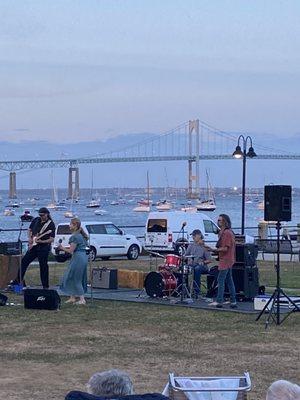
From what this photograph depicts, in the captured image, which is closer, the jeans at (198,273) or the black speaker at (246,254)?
the black speaker at (246,254)

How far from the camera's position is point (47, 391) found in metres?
9.12

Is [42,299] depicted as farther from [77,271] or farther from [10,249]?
[10,249]

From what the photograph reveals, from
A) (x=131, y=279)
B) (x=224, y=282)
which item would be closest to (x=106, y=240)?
(x=131, y=279)

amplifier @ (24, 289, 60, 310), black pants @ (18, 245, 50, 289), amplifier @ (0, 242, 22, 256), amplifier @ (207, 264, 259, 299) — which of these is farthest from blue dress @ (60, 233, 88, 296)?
amplifier @ (0, 242, 22, 256)

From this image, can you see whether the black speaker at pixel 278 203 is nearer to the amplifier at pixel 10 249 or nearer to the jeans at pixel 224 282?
the jeans at pixel 224 282

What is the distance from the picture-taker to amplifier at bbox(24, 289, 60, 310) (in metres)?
15.0

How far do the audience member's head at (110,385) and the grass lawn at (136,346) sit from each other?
3554mm

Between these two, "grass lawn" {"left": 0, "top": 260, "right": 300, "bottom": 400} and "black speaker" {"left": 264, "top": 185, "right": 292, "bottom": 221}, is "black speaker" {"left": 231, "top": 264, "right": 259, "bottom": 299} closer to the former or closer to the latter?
"grass lawn" {"left": 0, "top": 260, "right": 300, "bottom": 400}

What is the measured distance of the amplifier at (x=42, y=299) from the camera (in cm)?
1502

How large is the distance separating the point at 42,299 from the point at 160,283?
2485 millimetres

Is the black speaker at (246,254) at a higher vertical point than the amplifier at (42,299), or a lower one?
higher

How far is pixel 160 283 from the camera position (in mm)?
16688

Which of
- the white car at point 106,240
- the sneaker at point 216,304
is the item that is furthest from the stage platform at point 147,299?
the white car at point 106,240

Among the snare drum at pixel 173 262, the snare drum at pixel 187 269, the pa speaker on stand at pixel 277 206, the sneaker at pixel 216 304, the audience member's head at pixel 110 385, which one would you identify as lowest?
the sneaker at pixel 216 304
